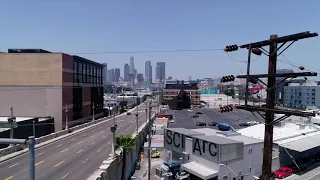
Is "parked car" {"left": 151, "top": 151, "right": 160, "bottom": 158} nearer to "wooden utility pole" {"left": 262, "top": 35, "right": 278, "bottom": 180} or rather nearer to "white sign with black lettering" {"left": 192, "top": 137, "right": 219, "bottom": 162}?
"white sign with black lettering" {"left": 192, "top": 137, "right": 219, "bottom": 162}

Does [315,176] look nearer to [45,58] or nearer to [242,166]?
[242,166]

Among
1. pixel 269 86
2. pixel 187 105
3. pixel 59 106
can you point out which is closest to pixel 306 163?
pixel 269 86

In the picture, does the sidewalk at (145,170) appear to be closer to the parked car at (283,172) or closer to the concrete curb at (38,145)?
the concrete curb at (38,145)

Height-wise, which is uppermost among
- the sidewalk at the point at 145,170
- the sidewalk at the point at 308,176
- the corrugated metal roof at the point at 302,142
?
the corrugated metal roof at the point at 302,142

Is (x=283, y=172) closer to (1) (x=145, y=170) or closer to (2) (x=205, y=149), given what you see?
(2) (x=205, y=149)

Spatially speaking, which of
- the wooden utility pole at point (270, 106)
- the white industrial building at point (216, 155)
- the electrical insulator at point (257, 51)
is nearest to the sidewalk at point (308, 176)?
the white industrial building at point (216, 155)

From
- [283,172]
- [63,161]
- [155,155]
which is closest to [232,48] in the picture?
[63,161]

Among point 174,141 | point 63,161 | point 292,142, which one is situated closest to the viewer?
point 63,161
